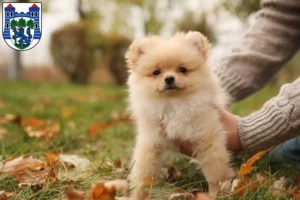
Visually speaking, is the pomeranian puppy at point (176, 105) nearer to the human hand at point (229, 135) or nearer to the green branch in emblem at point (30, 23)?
the human hand at point (229, 135)

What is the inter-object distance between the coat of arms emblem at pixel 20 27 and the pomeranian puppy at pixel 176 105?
77 centimetres

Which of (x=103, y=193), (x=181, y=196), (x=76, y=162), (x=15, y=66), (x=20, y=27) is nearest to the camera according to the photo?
(x=103, y=193)

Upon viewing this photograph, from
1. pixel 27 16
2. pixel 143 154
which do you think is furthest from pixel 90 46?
pixel 143 154

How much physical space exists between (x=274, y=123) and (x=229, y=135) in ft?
0.71

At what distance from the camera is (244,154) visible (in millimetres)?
2209

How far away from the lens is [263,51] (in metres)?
2.39

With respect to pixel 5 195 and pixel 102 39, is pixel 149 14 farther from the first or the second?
pixel 5 195

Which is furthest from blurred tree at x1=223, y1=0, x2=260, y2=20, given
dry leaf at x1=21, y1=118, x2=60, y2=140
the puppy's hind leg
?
the puppy's hind leg

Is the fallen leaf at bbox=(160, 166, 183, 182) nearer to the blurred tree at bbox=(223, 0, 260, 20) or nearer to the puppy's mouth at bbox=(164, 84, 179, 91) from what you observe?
the puppy's mouth at bbox=(164, 84, 179, 91)

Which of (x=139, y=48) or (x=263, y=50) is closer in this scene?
(x=139, y=48)

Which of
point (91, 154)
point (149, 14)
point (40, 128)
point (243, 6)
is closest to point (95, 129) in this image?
point (40, 128)

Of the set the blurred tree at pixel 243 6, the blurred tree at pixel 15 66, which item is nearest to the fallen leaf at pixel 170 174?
the blurred tree at pixel 243 6

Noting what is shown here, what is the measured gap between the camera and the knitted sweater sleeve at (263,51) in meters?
2.36

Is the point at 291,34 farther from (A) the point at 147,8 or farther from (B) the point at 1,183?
(A) the point at 147,8
